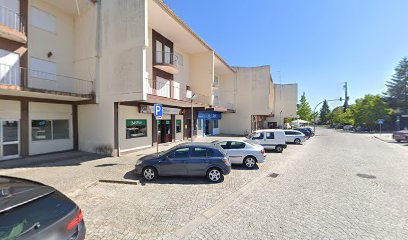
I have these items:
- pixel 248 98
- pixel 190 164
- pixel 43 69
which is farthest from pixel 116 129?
pixel 248 98

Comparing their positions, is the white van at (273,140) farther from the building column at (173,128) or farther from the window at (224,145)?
the building column at (173,128)

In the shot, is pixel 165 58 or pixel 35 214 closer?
pixel 35 214

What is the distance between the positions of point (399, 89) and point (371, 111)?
39.8ft

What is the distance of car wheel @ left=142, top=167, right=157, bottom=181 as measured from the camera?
23.6ft

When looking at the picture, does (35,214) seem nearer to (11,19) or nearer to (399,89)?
(11,19)

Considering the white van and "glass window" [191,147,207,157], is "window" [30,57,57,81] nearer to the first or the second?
"glass window" [191,147,207,157]

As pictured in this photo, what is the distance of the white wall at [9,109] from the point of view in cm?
976

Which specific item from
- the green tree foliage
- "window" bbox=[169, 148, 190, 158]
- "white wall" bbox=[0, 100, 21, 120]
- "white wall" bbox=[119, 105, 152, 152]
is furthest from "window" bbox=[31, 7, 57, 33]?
the green tree foliage

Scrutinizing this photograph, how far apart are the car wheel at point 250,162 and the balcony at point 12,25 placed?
40.4 feet

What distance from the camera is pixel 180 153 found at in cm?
728

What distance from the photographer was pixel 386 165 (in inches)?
402

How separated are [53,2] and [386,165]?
1994cm

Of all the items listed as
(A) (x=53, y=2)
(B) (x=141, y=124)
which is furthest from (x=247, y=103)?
(A) (x=53, y=2)

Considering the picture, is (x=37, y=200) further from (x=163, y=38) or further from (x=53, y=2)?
(x=163, y=38)
